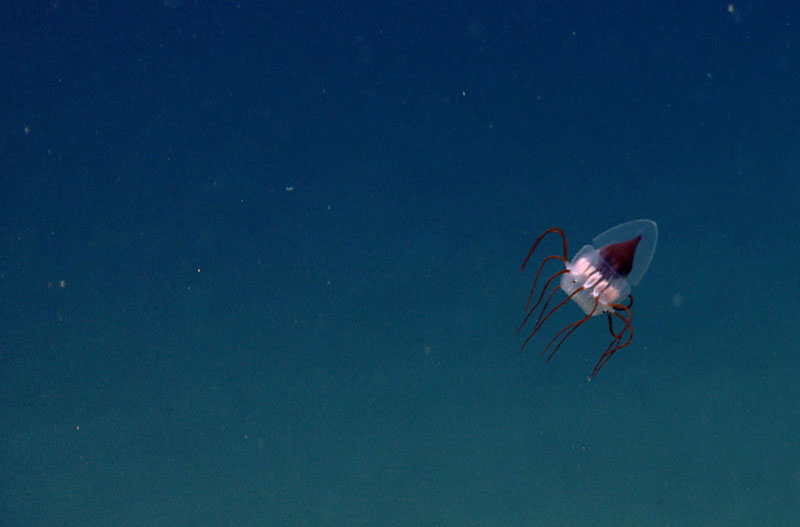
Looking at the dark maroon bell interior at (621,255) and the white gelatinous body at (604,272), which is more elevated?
the dark maroon bell interior at (621,255)

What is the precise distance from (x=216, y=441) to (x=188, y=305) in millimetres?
559

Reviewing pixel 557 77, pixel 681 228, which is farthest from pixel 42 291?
pixel 681 228

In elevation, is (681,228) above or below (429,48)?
below

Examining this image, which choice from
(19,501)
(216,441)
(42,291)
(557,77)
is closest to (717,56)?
(557,77)

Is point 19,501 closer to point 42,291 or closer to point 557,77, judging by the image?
point 42,291

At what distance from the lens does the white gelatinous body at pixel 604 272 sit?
234 cm

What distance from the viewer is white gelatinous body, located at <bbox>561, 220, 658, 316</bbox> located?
7.68 ft

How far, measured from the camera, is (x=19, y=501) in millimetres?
3012

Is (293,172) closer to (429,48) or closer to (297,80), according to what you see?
(297,80)

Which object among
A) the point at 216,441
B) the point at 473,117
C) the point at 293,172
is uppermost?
the point at 473,117

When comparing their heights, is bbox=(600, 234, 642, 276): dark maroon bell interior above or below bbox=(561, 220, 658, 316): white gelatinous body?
above

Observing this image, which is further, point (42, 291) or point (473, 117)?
point (42, 291)

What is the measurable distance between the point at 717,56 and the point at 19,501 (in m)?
3.24

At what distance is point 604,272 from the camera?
2340 mm
